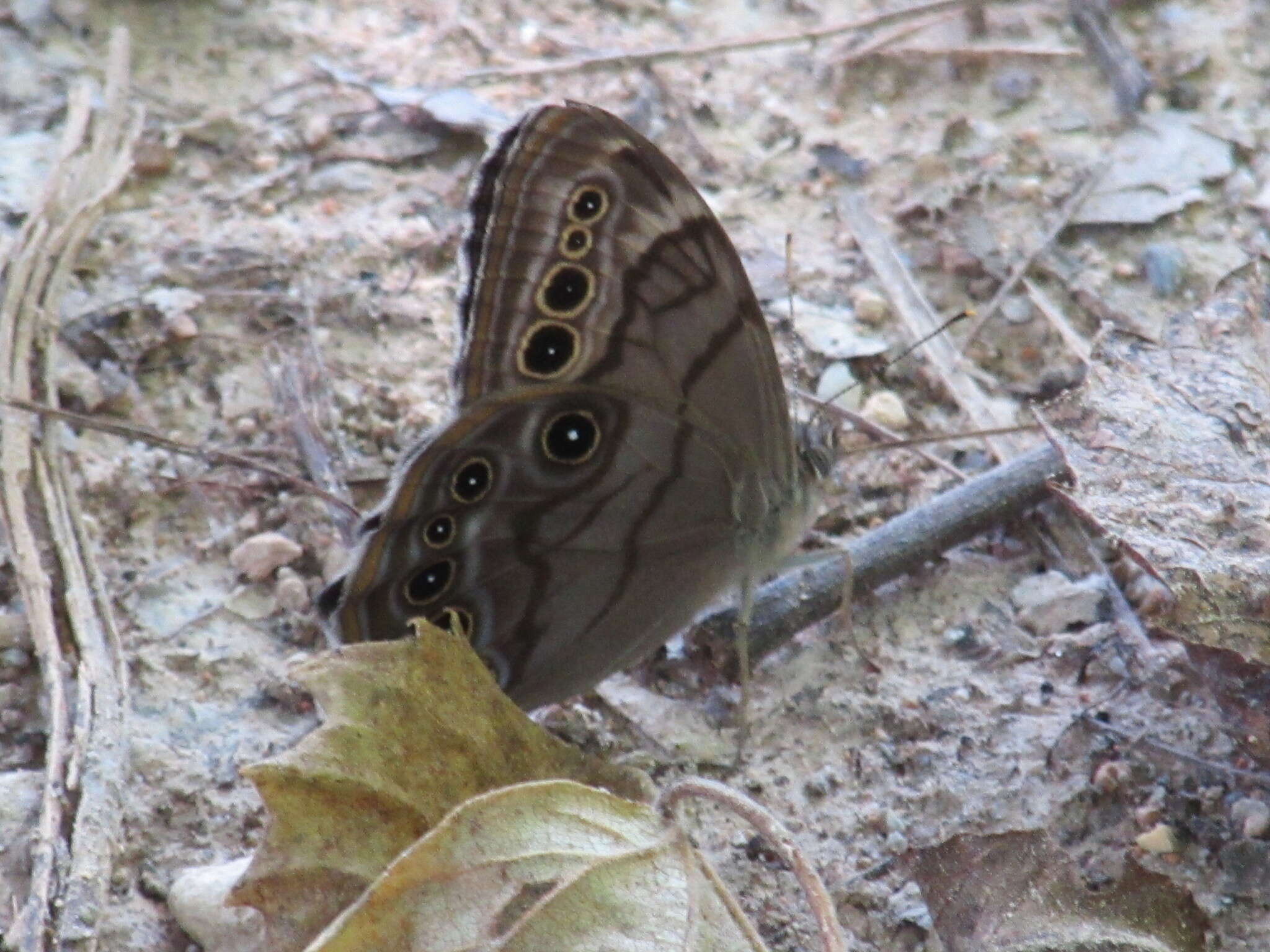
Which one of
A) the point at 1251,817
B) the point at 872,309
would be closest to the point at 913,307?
the point at 872,309

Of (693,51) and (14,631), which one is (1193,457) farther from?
(693,51)

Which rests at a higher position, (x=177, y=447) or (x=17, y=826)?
(x=177, y=447)

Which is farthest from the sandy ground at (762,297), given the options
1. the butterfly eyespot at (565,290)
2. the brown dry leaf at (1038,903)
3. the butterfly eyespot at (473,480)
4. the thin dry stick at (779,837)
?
the butterfly eyespot at (565,290)

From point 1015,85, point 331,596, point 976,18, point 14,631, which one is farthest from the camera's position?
point 976,18

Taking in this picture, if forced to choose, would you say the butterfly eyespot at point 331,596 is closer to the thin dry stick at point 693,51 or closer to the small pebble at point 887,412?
the small pebble at point 887,412

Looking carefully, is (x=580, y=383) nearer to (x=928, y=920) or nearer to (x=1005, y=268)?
(x=928, y=920)
